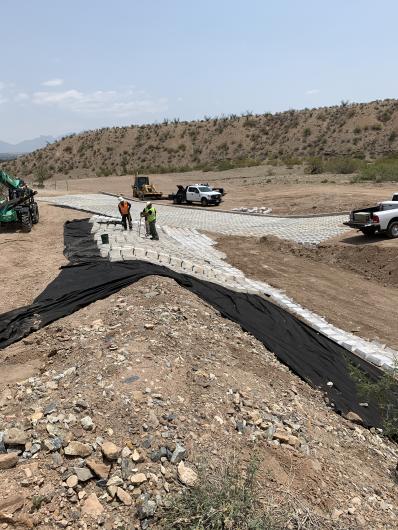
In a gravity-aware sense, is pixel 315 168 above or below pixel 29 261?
above

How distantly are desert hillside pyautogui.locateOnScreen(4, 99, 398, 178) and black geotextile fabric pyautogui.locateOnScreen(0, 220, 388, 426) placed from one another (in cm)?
4494

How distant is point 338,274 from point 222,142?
186 ft

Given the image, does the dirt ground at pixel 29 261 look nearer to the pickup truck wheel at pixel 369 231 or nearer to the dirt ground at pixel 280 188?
the pickup truck wheel at pixel 369 231

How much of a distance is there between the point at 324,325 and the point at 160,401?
5.83m

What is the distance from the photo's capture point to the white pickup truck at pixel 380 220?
59.2ft

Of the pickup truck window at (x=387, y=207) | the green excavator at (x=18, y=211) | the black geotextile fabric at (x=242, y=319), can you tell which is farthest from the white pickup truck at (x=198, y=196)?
the black geotextile fabric at (x=242, y=319)

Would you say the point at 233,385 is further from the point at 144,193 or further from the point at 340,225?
the point at 144,193

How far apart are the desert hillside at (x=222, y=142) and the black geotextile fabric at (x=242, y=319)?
1769 inches

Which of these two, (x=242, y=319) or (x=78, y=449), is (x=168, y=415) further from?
(x=242, y=319)

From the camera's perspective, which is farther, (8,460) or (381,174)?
(381,174)

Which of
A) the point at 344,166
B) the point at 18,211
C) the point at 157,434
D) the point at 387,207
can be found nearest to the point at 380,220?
→ the point at 387,207

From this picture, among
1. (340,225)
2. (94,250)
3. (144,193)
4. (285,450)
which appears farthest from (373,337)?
(144,193)

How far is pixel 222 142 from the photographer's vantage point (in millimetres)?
69562

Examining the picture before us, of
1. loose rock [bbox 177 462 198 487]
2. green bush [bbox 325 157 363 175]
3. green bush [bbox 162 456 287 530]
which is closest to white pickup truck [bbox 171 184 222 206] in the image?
green bush [bbox 325 157 363 175]
